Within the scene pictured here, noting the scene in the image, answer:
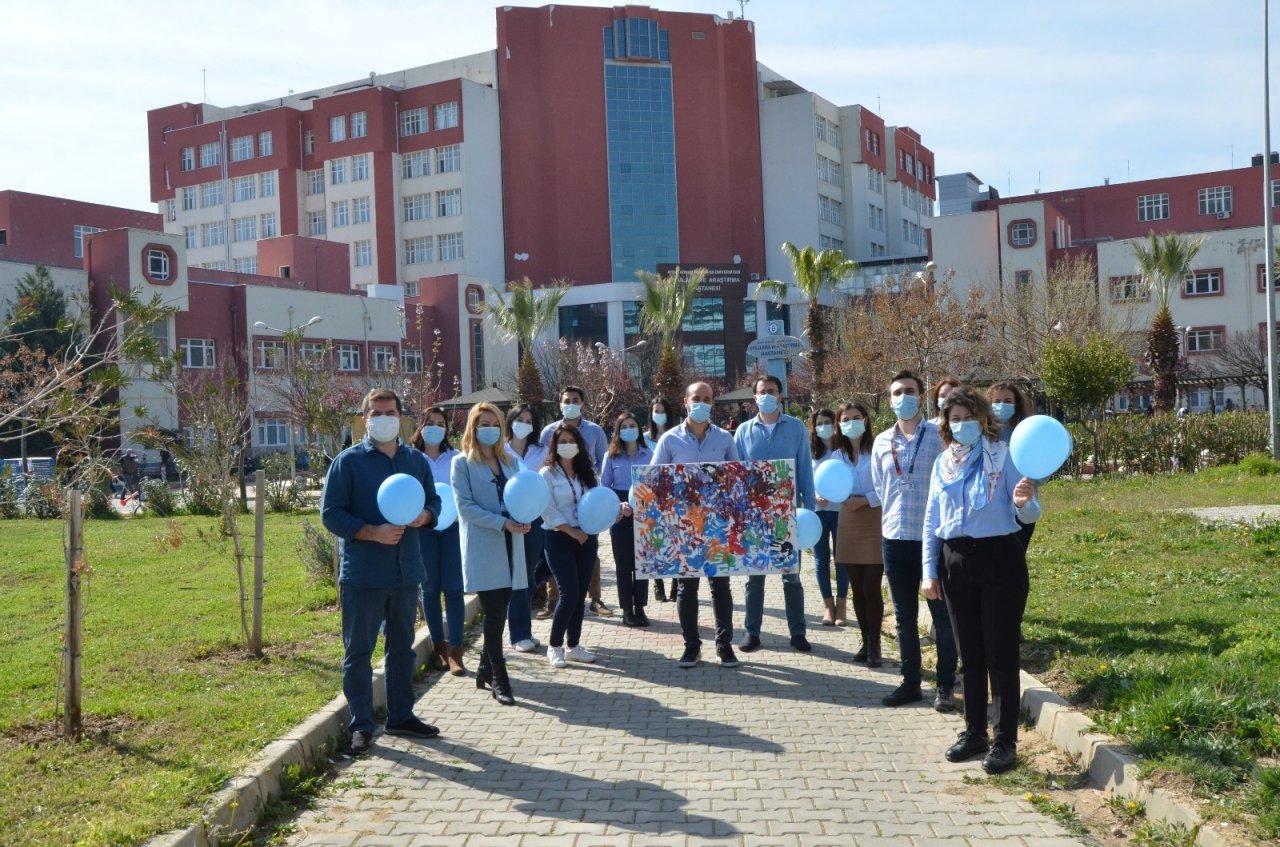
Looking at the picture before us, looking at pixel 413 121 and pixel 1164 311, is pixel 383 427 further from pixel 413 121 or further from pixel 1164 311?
pixel 413 121

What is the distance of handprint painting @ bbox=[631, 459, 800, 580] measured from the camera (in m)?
9.30

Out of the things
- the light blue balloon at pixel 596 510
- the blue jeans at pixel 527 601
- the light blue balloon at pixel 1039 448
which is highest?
the light blue balloon at pixel 1039 448

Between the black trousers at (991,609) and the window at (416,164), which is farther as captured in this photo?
the window at (416,164)

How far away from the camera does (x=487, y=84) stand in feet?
265

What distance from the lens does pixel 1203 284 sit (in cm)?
6034

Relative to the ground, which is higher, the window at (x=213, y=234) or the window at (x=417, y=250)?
the window at (x=213, y=234)

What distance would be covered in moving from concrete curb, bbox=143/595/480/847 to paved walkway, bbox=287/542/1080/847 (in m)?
0.24

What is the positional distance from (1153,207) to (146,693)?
8038cm

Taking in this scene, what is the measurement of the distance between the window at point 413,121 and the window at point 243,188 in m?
12.2

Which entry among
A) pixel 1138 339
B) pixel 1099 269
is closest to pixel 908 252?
pixel 1099 269

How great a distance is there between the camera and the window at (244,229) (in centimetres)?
8388

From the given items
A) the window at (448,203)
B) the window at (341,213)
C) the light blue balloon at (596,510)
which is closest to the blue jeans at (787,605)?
the light blue balloon at (596,510)

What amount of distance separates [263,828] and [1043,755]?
4.23 meters

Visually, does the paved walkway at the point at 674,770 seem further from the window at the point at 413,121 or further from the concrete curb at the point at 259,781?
the window at the point at 413,121
